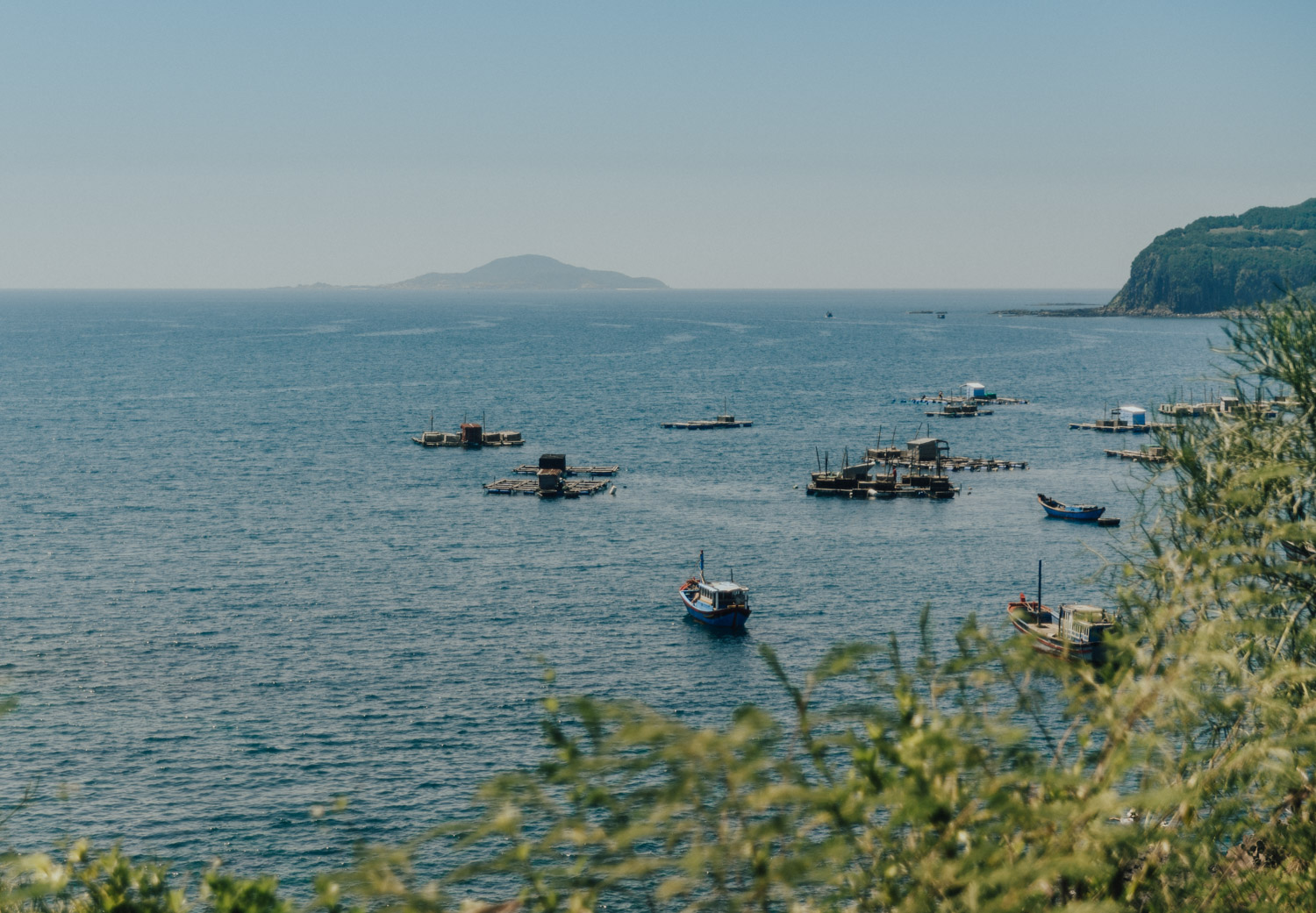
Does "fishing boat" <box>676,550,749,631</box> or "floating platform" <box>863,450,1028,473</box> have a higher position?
"floating platform" <box>863,450,1028,473</box>

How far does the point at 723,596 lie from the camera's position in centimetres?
7650

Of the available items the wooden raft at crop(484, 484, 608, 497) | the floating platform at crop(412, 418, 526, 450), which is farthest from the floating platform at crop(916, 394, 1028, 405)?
the wooden raft at crop(484, 484, 608, 497)

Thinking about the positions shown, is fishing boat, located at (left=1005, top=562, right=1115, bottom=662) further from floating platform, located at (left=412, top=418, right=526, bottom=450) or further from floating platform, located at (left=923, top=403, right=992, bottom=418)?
floating platform, located at (left=923, top=403, right=992, bottom=418)

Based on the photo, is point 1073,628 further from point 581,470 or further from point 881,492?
point 581,470

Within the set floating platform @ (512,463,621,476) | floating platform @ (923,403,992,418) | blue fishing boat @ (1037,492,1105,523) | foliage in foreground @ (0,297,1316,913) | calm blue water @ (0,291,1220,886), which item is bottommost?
calm blue water @ (0,291,1220,886)

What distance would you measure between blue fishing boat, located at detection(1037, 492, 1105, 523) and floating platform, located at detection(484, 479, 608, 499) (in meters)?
45.8

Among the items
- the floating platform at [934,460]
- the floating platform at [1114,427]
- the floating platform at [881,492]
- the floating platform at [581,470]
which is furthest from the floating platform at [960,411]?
the floating platform at [581,470]

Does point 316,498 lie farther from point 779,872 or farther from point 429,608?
point 779,872

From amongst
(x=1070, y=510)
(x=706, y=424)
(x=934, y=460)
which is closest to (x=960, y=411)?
(x=706, y=424)

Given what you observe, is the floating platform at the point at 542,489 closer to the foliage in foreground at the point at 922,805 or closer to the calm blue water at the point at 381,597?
the calm blue water at the point at 381,597

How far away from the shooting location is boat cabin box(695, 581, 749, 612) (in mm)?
76500

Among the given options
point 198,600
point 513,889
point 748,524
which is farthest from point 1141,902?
point 748,524

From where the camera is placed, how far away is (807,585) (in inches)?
3430

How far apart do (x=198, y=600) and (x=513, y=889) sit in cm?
4505
